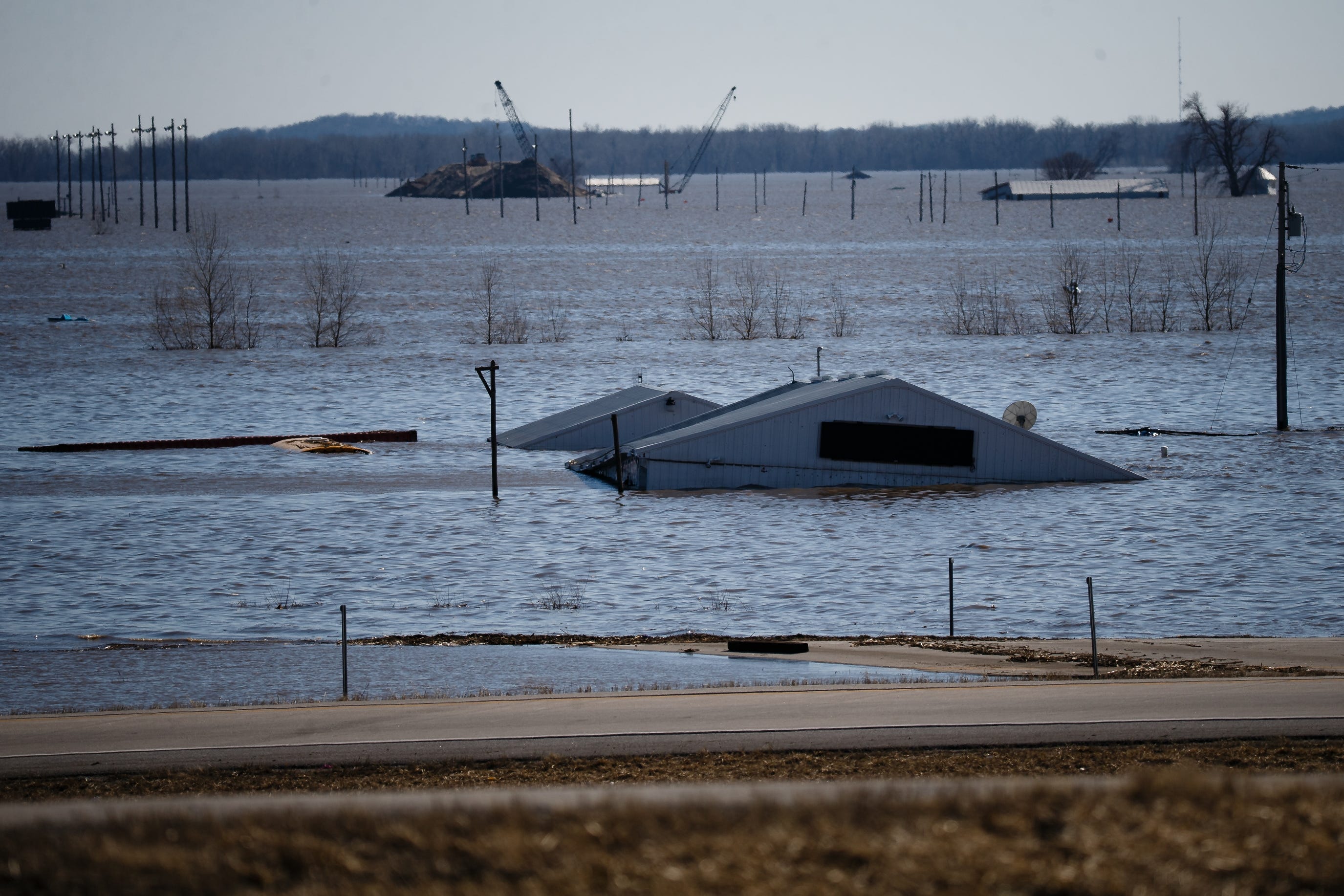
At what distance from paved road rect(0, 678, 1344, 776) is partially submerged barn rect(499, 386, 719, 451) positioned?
85.7 ft

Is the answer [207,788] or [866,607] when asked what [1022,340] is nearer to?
[866,607]

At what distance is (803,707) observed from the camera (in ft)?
53.4

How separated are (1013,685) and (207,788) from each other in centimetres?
993

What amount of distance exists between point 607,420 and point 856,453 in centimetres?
1033

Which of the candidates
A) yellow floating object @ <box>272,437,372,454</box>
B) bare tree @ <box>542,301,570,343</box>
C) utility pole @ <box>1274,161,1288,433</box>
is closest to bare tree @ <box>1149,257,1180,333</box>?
utility pole @ <box>1274,161,1288,433</box>

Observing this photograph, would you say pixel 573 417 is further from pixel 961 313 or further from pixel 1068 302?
pixel 1068 302

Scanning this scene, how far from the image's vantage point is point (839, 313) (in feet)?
292

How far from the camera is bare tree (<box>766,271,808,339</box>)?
79.3 metres

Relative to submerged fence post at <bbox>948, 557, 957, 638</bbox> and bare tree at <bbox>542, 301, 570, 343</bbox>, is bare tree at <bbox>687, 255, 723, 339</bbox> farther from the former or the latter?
submerged fence post at <bbox>948, 557, 957, 638</bbox>

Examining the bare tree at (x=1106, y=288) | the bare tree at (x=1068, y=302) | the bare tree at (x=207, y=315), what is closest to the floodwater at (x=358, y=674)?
the bare tree at (x=207, y=315)

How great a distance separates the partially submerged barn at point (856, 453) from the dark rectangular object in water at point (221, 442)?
12.5 meters

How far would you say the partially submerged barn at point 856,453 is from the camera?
38.5 meters

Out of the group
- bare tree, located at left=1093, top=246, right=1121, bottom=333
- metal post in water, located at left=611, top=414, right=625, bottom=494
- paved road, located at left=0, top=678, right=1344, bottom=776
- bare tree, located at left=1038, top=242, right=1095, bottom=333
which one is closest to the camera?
paved road, located at left=0, top=678, right=1344, bottom=776

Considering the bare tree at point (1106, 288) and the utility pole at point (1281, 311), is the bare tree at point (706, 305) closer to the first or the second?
the bare tree at point (1106, 288)
